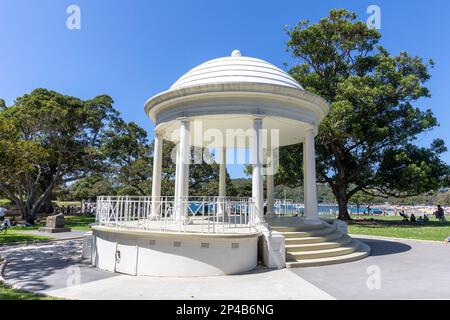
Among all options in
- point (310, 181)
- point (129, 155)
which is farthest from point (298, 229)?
point (129, 155)

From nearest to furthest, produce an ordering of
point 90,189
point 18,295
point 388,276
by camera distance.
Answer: point 18,295, point 388,276, point 90,189

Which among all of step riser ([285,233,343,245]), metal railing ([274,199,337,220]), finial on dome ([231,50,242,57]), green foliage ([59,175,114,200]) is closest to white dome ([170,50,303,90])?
finial on dome ([231,50,242,57])

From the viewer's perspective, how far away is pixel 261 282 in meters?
7.38

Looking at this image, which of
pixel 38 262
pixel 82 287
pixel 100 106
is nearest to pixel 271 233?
pixel 82 287

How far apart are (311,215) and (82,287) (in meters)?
8.43

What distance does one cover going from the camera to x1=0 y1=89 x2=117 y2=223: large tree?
89.4 ft

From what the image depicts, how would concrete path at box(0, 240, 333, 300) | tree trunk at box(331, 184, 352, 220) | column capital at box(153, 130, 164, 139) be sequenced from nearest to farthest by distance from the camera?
concrete path at box(0, 240, 333, 300) < column capital at box(153, 130, 164, 139) < tree trunk at box(331, 184, 352, 220)

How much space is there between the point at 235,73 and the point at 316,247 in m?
6.97

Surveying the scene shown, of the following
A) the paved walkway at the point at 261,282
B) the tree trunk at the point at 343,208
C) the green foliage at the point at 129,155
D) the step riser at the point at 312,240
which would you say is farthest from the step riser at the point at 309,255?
the green foliage at the point at 129,155

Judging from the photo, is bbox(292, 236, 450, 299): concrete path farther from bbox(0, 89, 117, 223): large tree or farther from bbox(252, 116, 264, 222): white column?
bbox(0, 89, 117, 223): large tree

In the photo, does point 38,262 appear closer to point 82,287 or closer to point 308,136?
point 82,287

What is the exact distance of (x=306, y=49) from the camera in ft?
95.5

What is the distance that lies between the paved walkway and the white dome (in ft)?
22.0

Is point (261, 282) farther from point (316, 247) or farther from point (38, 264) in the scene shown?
point (38, 264)
